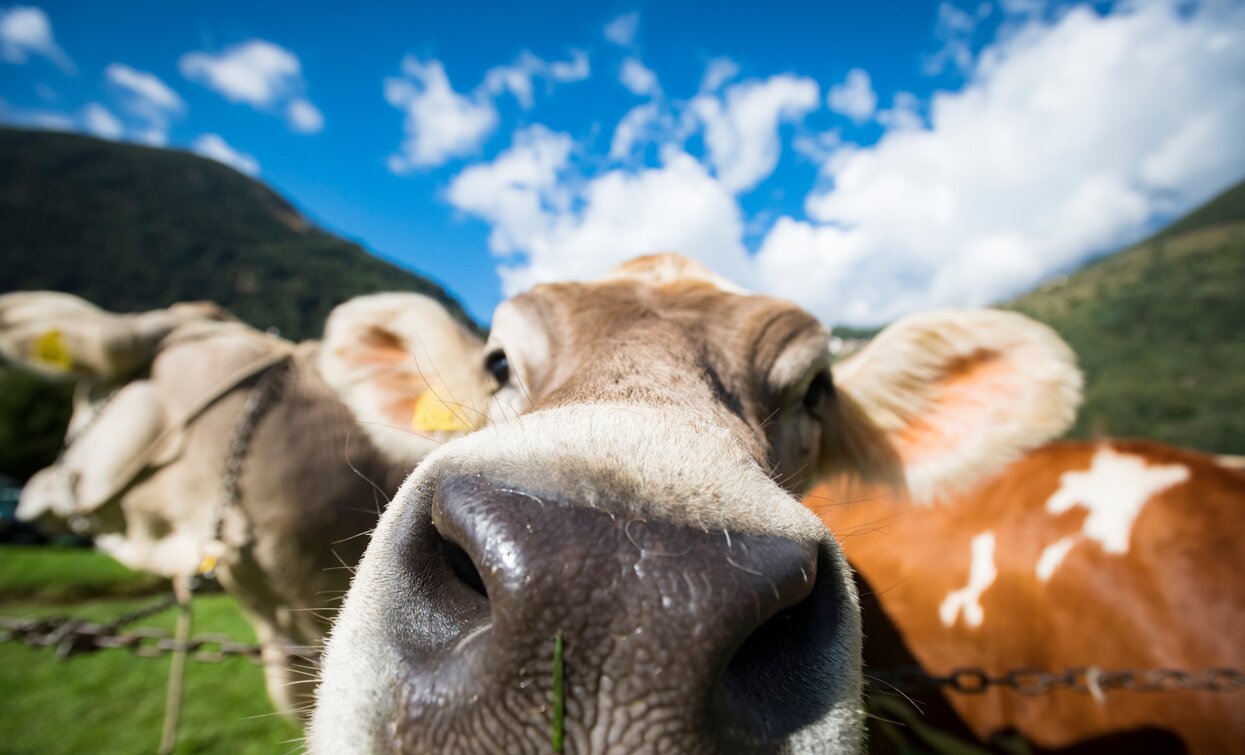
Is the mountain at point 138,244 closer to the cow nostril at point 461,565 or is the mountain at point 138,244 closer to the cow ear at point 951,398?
the cow ear at point 951,398

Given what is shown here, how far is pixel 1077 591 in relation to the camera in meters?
3.23

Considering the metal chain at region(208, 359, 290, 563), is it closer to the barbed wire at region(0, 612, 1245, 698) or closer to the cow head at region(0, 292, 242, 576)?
the cow head at region(0, 292, 242, 576)

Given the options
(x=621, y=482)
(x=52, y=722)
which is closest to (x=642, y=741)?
(x=621, y=482)

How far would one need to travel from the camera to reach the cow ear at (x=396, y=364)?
3.01 meters

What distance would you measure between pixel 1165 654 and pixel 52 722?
10.9m

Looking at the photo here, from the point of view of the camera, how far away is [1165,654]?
286 centimetres

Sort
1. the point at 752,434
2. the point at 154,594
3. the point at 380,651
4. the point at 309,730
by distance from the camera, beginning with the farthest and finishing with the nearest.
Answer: the point at 154,594, the point at 752,434, the point at 309,730, the point at 380,651

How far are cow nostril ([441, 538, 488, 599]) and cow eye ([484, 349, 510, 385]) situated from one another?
142 centimetres

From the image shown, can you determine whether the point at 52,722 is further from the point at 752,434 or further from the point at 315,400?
the point at 752,434

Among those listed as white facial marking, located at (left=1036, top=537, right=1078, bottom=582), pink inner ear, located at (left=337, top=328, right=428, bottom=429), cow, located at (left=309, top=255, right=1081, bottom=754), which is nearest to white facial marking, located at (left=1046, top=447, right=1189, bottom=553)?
white facial marking, located at (left=1036, top=537, right=1078, bottom=582)

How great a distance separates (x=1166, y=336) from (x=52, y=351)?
139 metres

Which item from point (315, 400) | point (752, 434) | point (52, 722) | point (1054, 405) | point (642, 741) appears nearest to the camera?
point (642, 741)

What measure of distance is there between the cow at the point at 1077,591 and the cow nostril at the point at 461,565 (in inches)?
70.8

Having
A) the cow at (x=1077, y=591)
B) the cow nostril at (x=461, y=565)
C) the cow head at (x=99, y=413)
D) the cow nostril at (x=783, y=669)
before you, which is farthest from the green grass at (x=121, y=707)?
the cow nostril at (x=783, y=669)
